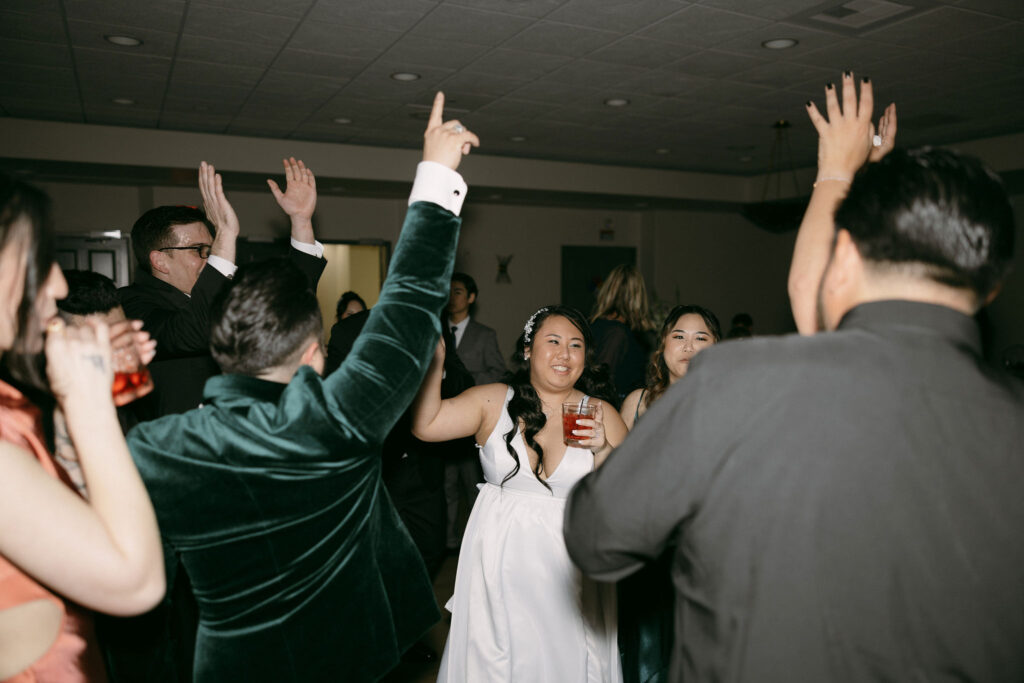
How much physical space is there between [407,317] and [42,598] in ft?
2.18

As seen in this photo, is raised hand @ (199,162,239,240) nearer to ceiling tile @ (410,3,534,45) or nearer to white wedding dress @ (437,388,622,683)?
white wedding dress @ (437,388,622,683)

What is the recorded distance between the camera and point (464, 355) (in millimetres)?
4828

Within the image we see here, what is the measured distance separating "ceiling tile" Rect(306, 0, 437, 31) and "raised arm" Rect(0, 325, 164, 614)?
3.17m

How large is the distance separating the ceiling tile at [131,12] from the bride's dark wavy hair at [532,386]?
2676mm

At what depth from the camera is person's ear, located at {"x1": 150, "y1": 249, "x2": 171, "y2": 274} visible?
2.27 metres

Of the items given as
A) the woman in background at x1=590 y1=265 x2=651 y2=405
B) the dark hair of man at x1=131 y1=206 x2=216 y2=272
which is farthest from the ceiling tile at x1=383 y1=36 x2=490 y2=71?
the dark hair of man at x1=131 y1=206 x2=216 y2=272

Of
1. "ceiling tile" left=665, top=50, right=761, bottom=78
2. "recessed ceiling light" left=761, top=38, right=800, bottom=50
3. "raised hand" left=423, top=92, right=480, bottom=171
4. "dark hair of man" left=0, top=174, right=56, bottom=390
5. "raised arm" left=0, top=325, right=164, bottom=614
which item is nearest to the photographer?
"raised arm" left=0, top=325, right=164, bottom=614

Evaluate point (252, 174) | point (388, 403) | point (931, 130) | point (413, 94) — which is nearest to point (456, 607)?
point (388, 403)

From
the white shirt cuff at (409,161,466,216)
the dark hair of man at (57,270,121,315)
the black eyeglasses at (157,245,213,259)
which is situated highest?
the black eyeglasses at (157,245,213,259)

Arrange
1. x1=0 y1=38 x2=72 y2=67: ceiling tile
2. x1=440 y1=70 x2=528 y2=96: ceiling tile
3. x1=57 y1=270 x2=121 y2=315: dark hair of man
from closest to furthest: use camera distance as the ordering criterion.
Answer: x1=57 y1=270 x2=121 y2=315: dark hair of man < x1=0 y1=38 x2=72 y2=67: ceiling tile < x1=440 y1=70 x2=528 y2=96: ceiling tile

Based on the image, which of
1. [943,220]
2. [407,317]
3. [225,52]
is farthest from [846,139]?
[225,52]

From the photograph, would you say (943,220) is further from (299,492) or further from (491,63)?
(491,63)

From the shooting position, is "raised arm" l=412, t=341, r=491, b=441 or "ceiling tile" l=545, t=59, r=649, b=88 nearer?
"raised arm" l=412, t=341, r=491, b=441

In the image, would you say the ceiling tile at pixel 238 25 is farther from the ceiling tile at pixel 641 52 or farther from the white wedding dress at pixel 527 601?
the white wedding dress at pixel 527 601
